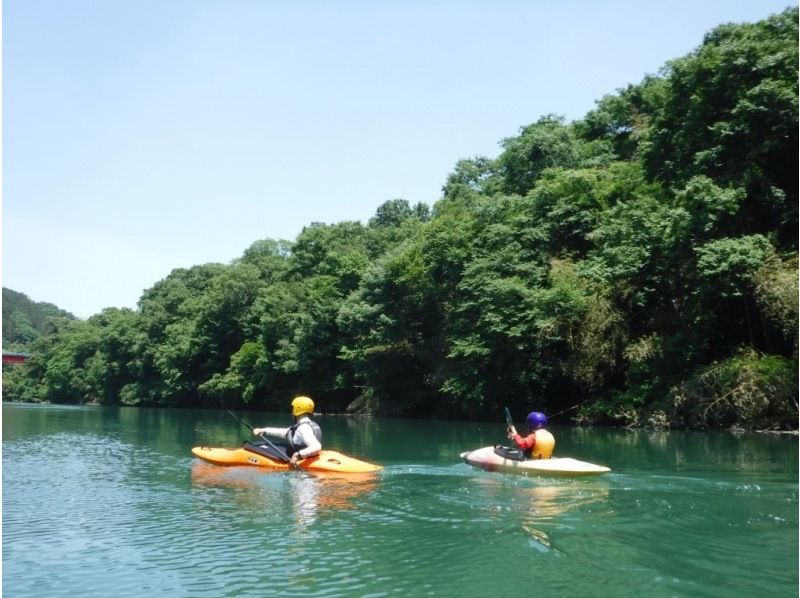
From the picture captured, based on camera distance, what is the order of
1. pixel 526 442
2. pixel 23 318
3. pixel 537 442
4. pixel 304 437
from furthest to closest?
pixel 23 318 → pixel 304 437 → pixel 526 442 → pixel 537 442

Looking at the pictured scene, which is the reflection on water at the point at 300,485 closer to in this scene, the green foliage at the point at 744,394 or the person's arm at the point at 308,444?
the person's arm at the point at 308,444

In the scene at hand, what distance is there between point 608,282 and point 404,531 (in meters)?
17.3

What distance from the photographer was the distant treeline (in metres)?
20.1

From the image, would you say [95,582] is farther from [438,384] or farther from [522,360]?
[438,384]

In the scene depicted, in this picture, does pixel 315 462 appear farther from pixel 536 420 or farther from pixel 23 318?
pixel 23 318

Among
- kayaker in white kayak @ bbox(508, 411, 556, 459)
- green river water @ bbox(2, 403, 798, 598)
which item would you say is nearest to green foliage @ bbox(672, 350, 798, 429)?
green river water @ bbox(2, 403, 798, 598)

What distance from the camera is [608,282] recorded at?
23531 millimetres

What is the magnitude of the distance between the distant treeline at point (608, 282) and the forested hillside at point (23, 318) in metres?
101

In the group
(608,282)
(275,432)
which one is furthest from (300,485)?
(608,282)

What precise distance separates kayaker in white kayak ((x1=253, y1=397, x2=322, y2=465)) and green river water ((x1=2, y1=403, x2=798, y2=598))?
436 mm

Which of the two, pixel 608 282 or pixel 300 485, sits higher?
pixel 608 282

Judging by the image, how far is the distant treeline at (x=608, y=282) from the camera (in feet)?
65.8

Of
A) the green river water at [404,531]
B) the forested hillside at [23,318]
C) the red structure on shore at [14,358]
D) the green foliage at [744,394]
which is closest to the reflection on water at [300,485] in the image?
the green river water at [404,531]

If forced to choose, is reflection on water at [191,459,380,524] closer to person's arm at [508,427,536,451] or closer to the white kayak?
the white kayak
